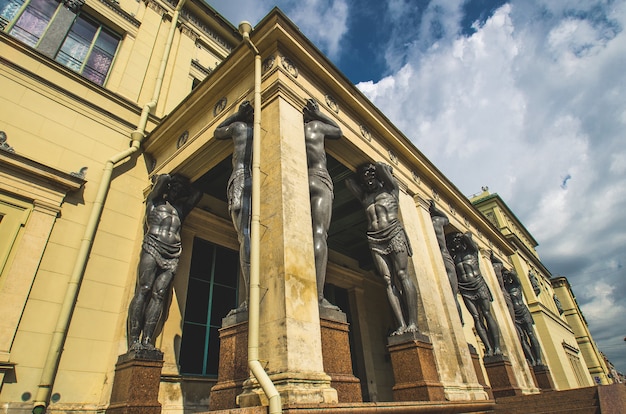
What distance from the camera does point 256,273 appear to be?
397cm

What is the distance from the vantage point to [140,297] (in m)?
6.06

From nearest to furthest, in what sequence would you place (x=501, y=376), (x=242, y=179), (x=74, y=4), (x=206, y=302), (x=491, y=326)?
(x=242, y=179) → (x=206, y=302) → (x=74, y=4) → (x=501, y=376) → (x=491, y=326)

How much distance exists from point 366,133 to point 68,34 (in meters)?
7.53

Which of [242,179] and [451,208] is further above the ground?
[451,208]

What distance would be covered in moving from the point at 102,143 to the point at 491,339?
37.3ft

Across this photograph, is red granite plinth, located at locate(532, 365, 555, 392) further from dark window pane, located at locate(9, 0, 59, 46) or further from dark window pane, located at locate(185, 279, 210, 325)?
dark window pane, located at locate(9, 0, 59, 46)

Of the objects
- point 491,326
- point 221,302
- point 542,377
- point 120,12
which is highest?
point 120,12

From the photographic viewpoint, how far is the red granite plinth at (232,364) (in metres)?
3.78

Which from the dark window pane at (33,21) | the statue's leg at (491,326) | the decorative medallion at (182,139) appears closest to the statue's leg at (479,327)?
the statue's leg at (491,326)

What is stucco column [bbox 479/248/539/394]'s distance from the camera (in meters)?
10.1

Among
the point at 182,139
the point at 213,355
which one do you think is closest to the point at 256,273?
the point at 213,355

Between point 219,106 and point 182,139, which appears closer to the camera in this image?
point 219,106

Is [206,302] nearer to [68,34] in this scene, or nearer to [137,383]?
[137,383]

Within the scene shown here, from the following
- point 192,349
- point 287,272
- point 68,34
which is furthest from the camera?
point 68,34
